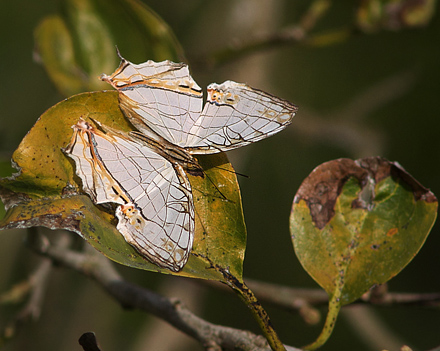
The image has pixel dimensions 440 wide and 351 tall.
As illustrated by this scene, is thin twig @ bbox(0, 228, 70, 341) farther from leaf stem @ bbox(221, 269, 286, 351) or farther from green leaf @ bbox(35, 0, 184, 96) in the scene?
leaf stem @ bbox(221, 269, 286, 351)

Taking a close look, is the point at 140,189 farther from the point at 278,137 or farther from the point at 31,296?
the point at 278,137

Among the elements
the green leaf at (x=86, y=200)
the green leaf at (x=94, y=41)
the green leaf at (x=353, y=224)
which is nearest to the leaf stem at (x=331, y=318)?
the green leaf at (x=353, y=224)

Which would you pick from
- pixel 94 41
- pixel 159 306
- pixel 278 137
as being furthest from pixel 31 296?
pixel 278 137

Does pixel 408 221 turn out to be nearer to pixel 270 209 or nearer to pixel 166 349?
pixel 166 349

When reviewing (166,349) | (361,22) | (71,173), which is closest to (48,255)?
(71,173)

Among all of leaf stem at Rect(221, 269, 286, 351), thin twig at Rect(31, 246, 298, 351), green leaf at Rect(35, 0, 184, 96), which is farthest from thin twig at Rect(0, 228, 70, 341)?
leaf stem at Rect(221, 269, 286, 351)

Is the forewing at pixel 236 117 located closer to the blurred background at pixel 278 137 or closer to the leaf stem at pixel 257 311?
the leaf stem at pixel 257 311
